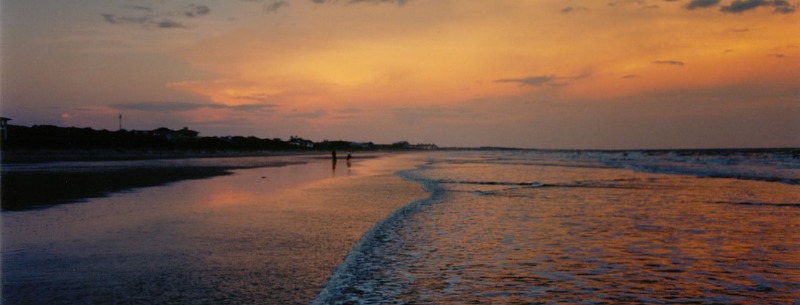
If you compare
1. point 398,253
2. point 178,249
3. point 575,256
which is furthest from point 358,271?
point 575,256

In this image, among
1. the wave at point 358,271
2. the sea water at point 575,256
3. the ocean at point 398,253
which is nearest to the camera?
the wave at point 358,271

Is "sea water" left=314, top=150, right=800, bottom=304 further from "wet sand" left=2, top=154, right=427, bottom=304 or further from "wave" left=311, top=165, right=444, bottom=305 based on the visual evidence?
"wet sand" left=2, top=154, right=427, bottom=304

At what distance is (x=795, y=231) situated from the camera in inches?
510

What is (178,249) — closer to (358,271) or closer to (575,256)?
(358,271)

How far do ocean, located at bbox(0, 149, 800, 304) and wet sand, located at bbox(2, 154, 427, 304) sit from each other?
0.11ft

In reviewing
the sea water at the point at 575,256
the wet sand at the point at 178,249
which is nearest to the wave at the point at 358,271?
the sea water at the point at 575,256

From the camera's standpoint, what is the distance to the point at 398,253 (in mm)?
10414

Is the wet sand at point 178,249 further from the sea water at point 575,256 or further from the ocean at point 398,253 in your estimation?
the sea water at point 575,256

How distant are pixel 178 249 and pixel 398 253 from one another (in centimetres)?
417

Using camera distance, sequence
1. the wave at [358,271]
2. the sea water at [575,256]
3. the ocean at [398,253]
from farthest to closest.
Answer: the sea water at [575,256], the ocean at [398,253], the wave at [358,271]

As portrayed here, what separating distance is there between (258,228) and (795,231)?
12.9 meters

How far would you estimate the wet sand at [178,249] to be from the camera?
7.29m

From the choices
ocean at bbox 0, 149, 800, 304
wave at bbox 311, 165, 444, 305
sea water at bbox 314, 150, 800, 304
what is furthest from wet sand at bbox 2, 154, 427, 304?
sea water at bbox 314, 150, 800, 304

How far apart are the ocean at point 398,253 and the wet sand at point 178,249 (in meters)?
0.03
